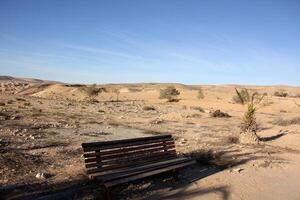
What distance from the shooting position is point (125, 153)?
7.70 m

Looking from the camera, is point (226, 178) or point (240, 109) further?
point (240, 109)

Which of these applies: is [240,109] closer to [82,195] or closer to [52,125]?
[52,125]

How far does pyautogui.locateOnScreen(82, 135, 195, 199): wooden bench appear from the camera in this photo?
686 cm

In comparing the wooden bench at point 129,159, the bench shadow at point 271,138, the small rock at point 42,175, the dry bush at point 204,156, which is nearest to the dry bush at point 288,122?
the bench shadow at point 271,138

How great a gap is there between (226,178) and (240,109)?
27.4 m

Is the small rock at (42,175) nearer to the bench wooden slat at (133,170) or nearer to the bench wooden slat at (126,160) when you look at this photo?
the bench wooden slat at (126,160)

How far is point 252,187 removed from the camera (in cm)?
792

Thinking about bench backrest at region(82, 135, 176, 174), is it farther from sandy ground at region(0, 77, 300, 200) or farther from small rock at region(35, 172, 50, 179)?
small rock at region(35, 172, 50, 179)

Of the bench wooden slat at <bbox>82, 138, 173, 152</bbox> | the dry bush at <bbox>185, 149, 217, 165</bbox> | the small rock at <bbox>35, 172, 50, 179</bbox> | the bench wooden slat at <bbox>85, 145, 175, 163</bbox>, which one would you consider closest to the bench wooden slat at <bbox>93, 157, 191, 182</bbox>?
the bench wooden slat at <bbox>85, 145, 175, 163</bbox>

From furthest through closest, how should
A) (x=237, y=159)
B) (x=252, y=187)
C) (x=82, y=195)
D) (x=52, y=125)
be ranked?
1. (x=52, y=125)
2. (x=237, y=159)
3. (x=252, y=187)
4. (x=82, y=195)

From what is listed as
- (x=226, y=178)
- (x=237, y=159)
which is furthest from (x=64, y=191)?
(x=237, y=159)

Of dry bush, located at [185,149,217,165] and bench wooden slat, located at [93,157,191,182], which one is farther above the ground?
bench wooden slat, located at [93,157,191,182]

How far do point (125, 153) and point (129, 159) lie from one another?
0.50ft

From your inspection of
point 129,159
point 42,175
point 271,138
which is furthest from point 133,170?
point 271,138
